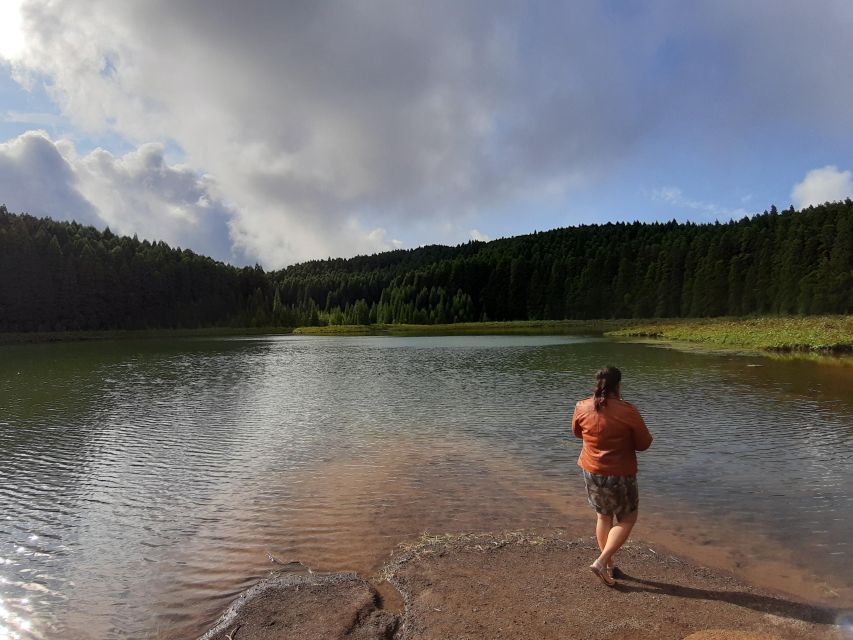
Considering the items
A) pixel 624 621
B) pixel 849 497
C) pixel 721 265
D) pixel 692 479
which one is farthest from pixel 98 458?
pixel 721 265

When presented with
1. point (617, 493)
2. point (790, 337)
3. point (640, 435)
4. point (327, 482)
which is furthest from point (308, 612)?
point (790, 337)

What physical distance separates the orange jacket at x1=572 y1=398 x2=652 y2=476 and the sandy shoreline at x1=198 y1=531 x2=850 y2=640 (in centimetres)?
126

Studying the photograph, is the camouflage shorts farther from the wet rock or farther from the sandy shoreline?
the wet rock

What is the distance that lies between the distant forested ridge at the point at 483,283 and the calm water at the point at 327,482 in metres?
93.8

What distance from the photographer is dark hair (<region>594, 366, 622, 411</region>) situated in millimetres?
6125

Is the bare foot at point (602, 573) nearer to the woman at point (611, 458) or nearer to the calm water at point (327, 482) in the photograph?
the woman at point (611, 458)

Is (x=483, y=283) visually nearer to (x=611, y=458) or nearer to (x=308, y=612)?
(x=611, y=458)

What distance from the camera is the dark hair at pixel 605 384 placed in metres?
6.12

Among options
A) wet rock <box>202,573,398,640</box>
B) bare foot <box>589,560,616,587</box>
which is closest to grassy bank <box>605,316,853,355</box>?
bare foot <box>589,560,616,587</box>

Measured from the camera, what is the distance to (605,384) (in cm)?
616

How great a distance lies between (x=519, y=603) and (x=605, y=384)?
2478mm

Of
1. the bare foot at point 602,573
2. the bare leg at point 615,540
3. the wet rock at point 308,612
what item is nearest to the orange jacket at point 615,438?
the bare leg at point 615,540

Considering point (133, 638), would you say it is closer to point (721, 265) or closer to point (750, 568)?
point (750, 568)

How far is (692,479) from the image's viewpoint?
1046cm
